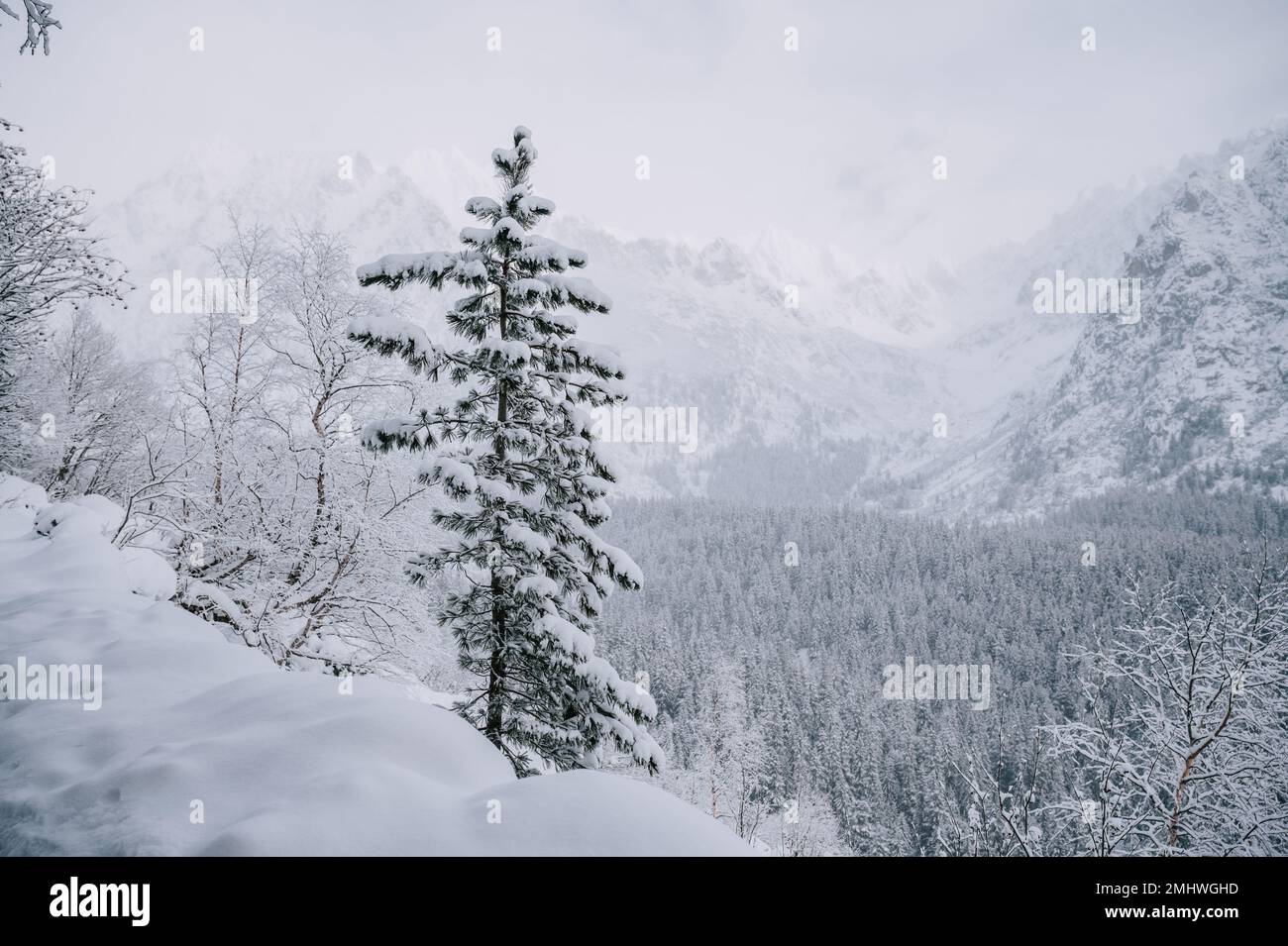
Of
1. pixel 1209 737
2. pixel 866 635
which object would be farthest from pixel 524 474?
pixel 866 635

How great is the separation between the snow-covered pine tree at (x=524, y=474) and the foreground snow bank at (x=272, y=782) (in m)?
2.59

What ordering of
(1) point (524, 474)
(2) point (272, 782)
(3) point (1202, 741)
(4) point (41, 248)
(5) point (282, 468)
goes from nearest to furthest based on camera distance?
(2) point (272, 782) < (1) point (524, 474) < (3) point (1202, 741) < (4) point (41, 248) < (5) point (282, 468)

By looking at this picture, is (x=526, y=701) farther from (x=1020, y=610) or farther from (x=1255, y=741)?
(x=1020, y=610)

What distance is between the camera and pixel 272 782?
371 cm

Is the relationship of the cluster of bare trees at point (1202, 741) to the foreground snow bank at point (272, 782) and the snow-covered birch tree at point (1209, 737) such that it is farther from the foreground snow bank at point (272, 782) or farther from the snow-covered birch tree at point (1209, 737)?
the foreground snow bank at point (272, 782)

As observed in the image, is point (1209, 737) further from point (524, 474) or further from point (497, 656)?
point (524, 474)

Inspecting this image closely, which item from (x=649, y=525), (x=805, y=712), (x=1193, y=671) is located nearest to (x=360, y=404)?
(x=1193, y=671)

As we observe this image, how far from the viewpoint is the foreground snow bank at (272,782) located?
10.3 feet

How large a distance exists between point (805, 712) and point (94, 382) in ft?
244

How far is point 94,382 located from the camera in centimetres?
2811

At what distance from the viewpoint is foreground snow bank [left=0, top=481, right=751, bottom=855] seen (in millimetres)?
3150

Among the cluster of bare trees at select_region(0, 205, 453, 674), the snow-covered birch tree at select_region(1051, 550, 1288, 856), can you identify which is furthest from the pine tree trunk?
the snow-covered birch tree at select_region(1051, 550, 1288, 856)

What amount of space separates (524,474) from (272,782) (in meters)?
4.75

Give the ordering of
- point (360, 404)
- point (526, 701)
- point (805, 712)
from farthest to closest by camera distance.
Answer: point (805, 712)
point (360, 404)
point (526, 701)
